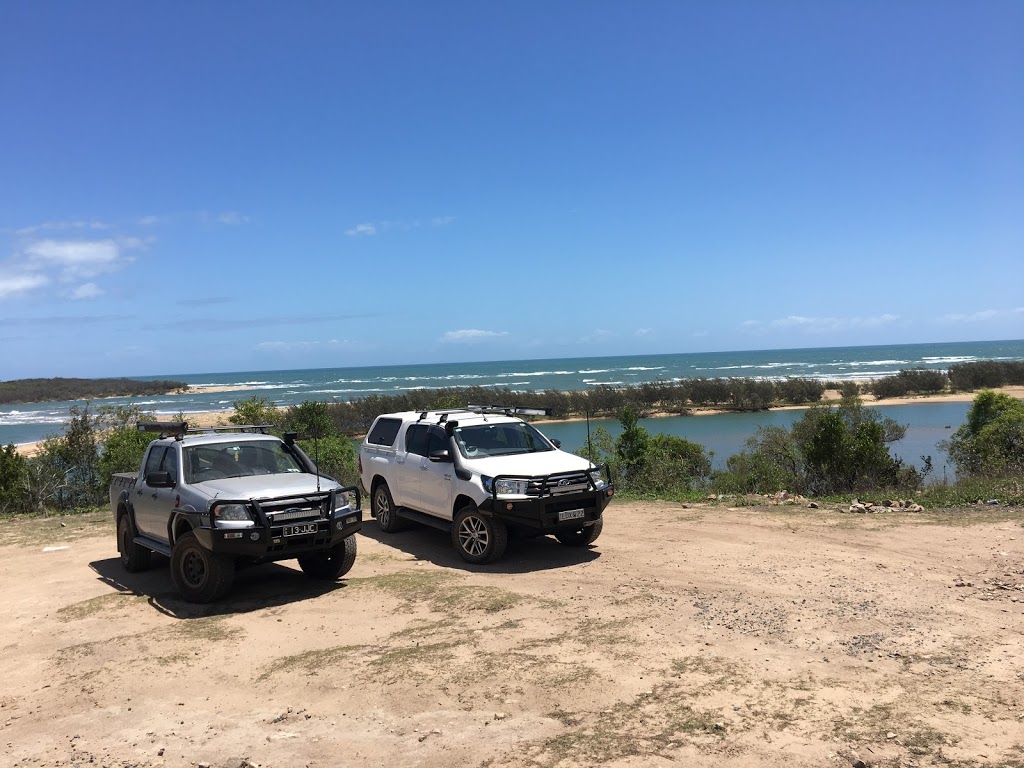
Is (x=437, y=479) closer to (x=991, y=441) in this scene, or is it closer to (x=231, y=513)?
(x=231, y=513)

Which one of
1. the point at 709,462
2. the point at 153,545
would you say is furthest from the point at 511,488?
the point at 709,462

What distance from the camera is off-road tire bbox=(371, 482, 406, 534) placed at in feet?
36.3

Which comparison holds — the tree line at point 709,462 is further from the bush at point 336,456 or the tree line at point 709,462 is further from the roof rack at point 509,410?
the roof rack at point 509,410

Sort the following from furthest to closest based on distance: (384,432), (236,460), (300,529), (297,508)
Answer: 1. (384,432)
2. (236,460)
3. (297,508)
4. (300,529)

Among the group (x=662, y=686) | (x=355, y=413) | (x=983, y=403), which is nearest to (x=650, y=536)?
(x=662, y=686)

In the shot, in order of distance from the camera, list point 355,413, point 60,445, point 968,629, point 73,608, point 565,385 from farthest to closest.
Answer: point 565,385
point 355,413
point 60,445
point 73,608
point 968,629

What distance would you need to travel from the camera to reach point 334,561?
845cm

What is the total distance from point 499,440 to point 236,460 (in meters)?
3.42

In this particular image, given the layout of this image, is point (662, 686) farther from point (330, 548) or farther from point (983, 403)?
point (983, 403)

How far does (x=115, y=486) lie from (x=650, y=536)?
289 inches

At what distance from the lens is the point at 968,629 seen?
19.7 ft

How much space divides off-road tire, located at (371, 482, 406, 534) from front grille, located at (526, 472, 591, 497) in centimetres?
308

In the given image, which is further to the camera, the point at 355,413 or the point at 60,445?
the point at 355,413

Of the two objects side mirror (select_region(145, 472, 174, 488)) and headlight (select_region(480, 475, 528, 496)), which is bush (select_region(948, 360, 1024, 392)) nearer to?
headlight (select_region(480, 475, 528, 496))
